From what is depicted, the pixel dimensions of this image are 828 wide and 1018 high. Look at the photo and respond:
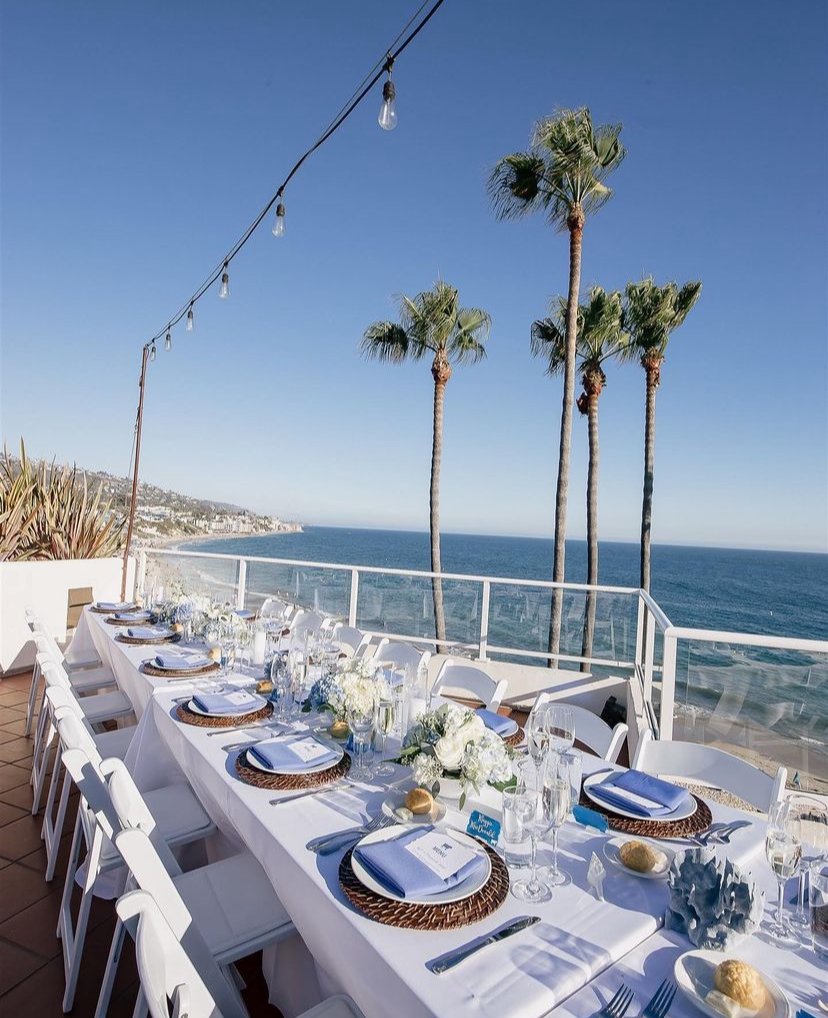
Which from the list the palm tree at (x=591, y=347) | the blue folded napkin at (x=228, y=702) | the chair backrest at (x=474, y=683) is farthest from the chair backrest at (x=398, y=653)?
the palm tree at (x=591, y=347)

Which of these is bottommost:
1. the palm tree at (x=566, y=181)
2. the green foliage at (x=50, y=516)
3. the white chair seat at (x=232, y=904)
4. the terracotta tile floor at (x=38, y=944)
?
the terracotta tile floor at (x=38, y=944)

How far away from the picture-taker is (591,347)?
42.2 feet

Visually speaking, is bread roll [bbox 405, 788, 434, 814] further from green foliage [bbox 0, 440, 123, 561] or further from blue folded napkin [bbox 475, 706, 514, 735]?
green foliage [bbox 0, 440, 123, 561]

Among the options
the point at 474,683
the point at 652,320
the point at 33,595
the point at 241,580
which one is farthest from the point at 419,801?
the point at 652,320

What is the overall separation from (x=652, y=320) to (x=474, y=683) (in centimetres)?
1304

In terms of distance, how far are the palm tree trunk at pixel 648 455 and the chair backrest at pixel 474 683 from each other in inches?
445

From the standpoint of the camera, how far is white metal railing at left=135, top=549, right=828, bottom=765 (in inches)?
121

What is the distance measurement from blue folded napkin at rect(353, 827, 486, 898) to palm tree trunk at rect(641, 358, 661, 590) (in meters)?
12.9

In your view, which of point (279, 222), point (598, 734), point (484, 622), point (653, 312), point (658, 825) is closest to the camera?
point (658, 825)

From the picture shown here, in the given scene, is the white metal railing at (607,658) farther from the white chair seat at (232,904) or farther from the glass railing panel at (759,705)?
the white chair seat at (232,904)

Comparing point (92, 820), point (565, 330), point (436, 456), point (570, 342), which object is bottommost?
point (92, 820)

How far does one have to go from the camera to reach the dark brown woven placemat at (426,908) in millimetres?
1011

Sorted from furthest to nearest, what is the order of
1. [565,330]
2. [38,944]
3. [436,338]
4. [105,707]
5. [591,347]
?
[436,338] < [591,347] < [565,330] < [105,707] < [38,944]

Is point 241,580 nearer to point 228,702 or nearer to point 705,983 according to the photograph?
point 228,702
